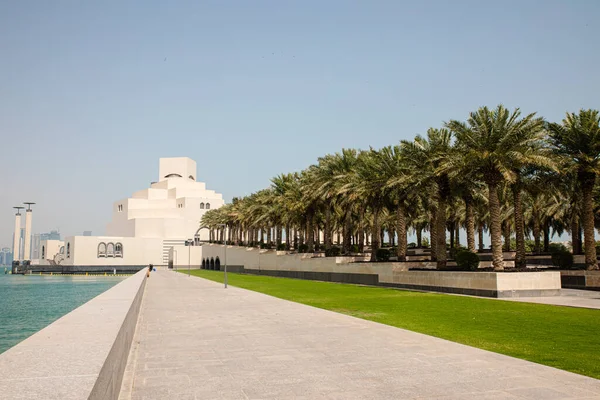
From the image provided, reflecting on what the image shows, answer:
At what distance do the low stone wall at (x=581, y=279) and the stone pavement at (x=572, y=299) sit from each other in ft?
2.06

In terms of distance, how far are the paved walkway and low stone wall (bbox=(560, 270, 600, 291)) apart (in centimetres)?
1673

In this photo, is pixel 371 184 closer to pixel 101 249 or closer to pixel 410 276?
pixel 410 276

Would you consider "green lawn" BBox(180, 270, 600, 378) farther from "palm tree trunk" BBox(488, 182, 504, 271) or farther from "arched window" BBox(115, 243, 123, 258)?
"arched window" BBox(115, 243, 123, 258)

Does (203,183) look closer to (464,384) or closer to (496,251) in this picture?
(496,251)

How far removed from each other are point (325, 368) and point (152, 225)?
119034 mm

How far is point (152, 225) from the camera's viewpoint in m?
122

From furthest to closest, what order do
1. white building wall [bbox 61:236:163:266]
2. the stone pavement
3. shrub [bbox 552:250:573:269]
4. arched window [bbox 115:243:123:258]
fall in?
arched window [bbox 115:243:123:258] < white building wall [bbox 61:236:163:266] < shrub [bbox 552:250:573:269] < the stone pavement

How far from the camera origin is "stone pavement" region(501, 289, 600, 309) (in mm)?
18266

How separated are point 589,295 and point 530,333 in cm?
1300

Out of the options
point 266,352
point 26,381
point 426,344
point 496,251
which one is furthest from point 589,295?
point 26,381

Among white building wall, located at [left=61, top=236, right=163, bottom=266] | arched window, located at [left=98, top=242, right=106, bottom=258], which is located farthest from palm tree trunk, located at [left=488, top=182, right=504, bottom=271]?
arched window, located at [left=98, top=242, right=106, bottom=258]

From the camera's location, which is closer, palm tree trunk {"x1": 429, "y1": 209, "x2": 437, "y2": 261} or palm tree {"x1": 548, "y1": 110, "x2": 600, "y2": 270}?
palm tree {"x1": 548, "y1": 110, "x2": 600, "y2": 270}

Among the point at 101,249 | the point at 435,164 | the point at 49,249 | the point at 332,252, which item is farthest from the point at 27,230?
the point at 435,164

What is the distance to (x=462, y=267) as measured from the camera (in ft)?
85.1
